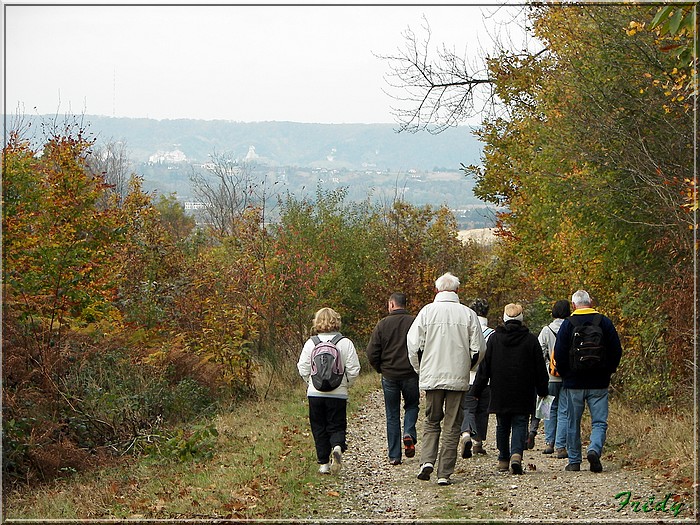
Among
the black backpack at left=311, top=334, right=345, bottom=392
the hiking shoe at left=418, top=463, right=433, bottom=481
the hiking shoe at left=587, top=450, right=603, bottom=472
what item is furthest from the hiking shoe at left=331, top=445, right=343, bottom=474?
the hiking shoe at left=587, top=450, right=603, bottom=472

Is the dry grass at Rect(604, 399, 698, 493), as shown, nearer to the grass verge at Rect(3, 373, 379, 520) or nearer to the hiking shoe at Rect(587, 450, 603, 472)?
the hiking shoe at Rect(587, 450, 603, 472)

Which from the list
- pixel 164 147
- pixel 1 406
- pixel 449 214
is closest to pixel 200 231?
pixel 449 214

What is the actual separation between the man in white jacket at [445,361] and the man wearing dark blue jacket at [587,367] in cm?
136

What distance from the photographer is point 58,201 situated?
19.7 m

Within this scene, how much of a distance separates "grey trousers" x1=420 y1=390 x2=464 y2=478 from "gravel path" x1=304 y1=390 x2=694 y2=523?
0.85ft

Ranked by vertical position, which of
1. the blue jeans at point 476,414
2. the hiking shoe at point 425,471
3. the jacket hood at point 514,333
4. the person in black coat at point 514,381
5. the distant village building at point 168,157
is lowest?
the hiking shoe at point 425,471

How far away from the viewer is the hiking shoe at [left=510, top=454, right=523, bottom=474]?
1141 cm

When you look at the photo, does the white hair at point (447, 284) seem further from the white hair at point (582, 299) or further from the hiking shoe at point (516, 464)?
the hiking shoe at point (516, 464)

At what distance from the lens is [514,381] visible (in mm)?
11500

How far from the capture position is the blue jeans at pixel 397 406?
12031 mm

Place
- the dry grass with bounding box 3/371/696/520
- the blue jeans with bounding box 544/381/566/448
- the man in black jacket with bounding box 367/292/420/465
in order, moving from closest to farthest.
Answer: the dry grass with bounding box 3/371/696/520
the man in black jacket with bounding box 367/292/420/465
the blue jeans with bounding box 544/381/566/448

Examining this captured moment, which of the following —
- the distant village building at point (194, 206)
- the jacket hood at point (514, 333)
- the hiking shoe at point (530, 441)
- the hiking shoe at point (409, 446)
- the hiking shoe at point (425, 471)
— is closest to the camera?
the hiking shoe at point (425, 471)

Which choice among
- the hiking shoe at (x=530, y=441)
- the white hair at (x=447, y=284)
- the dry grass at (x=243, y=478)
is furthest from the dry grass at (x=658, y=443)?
the white hair at (x=447, y=284)

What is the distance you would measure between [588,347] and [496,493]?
87.6 inches
